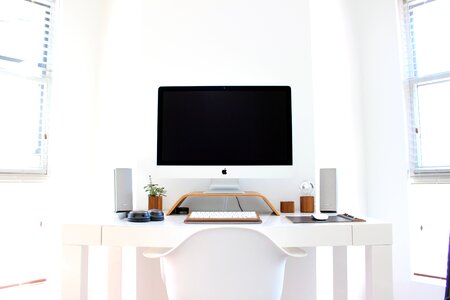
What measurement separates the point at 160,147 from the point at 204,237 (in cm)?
86

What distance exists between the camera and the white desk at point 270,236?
4.69 ft

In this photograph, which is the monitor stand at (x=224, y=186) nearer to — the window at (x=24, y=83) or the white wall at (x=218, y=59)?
the white wall at (x=218, y=59)

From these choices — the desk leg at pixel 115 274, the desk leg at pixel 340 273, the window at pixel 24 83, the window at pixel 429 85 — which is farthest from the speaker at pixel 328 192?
the window at pixel 24 83

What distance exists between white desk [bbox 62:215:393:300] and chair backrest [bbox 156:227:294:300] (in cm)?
27

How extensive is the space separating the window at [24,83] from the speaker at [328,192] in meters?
1.84

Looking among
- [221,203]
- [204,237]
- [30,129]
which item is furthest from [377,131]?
[30,129]

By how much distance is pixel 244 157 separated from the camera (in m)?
1.82

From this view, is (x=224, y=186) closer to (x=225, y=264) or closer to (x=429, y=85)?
(x=225, y=264)

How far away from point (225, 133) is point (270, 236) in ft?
2.21

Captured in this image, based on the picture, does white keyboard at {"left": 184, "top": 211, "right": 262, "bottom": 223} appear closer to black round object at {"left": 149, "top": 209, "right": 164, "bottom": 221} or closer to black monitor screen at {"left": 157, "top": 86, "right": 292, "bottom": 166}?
black round object at {"left": 149, "top": 209, "right": 164, "bottom": 221}

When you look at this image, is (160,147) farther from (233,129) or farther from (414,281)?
(414,281)

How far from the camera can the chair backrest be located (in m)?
1.10

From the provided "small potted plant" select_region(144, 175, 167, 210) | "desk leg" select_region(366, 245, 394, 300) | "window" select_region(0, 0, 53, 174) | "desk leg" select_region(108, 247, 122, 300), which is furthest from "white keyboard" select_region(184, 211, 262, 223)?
"window" select_region(0, 0, 53, 174)

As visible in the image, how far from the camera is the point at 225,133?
1.85 m
